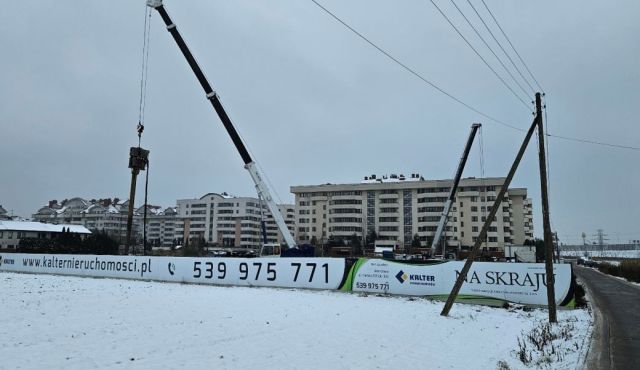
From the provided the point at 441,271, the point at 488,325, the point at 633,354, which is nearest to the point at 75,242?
the point at 441,271

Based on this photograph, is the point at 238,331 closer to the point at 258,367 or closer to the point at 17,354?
the point at 258,367

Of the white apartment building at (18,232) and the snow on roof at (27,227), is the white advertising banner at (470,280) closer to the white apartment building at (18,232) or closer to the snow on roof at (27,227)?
the white apartment building at (18,232)

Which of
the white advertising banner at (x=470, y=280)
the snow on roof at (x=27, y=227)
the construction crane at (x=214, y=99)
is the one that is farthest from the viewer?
the snow on roof at (x=27, y=227)

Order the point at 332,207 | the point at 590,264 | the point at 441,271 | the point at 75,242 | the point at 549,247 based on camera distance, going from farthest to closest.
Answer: the point at 332,207, the point at 590,264, the point at 75,242, the point at 441,271, the point at 549,247

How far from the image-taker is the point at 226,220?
494 ft

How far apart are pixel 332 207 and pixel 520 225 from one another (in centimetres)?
4527

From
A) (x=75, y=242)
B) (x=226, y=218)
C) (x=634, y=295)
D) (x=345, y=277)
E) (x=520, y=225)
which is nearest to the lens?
(x=345, y=277)

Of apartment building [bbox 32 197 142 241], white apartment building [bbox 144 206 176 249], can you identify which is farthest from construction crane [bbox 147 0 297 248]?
white apartment building [bbox 144 206 176 249]

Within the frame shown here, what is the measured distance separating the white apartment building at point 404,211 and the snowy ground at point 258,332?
82474 millimetres

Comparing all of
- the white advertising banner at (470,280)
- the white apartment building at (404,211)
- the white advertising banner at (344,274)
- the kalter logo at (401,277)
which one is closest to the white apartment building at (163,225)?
the white apartment building at (404,211)

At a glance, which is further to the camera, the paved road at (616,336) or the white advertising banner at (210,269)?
the white advertising banner at (210,269)

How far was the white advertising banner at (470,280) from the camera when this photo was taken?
63.7 feet

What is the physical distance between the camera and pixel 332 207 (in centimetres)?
11619

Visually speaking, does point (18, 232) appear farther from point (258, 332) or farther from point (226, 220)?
point (258, 332)
